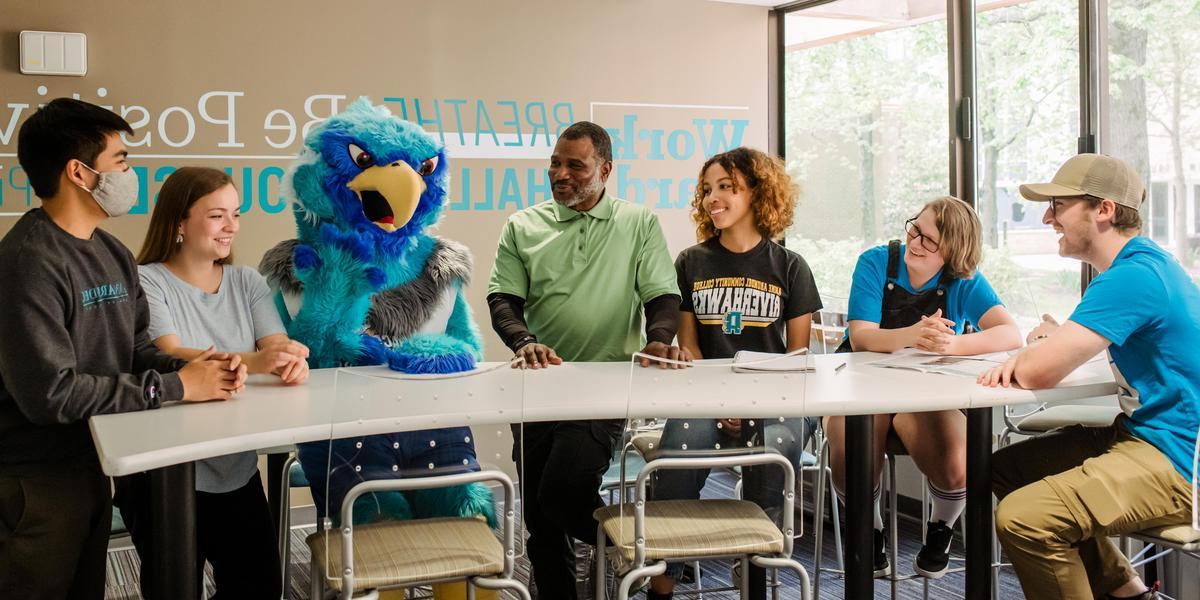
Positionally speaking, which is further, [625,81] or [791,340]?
[625,81]

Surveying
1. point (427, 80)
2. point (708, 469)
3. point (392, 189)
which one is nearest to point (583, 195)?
point (392, 189)

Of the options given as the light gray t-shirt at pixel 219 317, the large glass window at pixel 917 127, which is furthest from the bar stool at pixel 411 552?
the large glass window at pixel 917 127

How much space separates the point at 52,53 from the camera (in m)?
3.84

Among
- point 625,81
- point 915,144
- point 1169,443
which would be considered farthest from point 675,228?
point 1169,443

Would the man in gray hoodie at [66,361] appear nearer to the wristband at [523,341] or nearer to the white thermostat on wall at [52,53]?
the wristband at [523,341]

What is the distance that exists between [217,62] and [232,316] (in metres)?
1.96

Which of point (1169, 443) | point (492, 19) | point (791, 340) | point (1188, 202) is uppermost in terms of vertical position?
point (492, 19)

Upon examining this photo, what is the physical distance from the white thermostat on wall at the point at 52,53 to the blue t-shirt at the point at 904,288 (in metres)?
2.93

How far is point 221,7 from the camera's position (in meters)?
4.14

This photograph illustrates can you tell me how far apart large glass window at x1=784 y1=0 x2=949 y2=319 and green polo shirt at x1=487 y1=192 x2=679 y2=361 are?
1.39m

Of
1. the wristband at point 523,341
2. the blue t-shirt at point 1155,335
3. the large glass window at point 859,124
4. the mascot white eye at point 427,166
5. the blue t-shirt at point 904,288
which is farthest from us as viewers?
the large glass window at point 859,124

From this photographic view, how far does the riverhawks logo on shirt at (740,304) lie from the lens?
3.09 m

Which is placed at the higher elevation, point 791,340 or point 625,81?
point 625,81

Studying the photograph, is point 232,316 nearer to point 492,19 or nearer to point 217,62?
point 217,62
